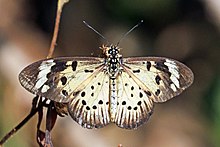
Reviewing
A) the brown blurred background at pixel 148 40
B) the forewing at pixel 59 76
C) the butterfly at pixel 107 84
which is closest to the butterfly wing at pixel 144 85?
the butterfly at pixel 107 84

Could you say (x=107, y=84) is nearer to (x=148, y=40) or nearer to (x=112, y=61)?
(x=112, y=61)

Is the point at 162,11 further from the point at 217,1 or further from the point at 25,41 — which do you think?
the point at 25,41

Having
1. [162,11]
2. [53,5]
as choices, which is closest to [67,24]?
[53,5]

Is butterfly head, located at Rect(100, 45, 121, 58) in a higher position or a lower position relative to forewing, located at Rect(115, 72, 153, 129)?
higher

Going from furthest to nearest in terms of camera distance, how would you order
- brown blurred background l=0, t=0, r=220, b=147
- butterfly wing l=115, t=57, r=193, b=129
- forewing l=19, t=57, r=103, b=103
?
brown blurred background l=0, t=0, r=220, b=147, butterfly wing l=115, t=57, r=193, b=129, forewing l=19, t=57, r=103, b=103

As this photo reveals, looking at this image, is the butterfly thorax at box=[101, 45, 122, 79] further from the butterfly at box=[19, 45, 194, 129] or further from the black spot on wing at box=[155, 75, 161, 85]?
the black spot on wing at box=[155, 75, 161, 85]

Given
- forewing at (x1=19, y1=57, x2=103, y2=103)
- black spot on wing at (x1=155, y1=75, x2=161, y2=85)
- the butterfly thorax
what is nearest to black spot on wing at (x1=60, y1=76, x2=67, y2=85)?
forewing at (x1=19, y1=57, x2=103, y2=103)

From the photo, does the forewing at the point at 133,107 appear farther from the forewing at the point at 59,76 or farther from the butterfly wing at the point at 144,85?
the forewing at the point at 59,76
